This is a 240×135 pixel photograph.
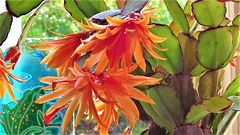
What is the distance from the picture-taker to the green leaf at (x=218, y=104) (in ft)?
0.88

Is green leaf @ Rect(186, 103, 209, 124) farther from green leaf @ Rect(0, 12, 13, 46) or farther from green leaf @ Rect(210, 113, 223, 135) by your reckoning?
green leaf @ Rect(0, 12, 13, 46)

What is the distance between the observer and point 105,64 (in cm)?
24

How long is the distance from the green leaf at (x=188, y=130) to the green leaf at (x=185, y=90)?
2cm

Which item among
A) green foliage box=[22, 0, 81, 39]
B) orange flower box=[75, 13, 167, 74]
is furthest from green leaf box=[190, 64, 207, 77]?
green foliage box=[22, 0, 81, 39]

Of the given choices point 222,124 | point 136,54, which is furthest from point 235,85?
point 136,54

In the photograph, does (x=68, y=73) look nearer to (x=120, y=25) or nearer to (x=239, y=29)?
(x=120, y=25)

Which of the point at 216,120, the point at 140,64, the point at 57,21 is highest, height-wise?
the point at 140,64

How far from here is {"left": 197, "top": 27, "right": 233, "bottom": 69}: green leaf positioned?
0.95 feet

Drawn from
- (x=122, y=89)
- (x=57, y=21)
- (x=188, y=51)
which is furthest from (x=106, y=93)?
(x=57, y=21)

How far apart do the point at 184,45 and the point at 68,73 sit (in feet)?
0.45

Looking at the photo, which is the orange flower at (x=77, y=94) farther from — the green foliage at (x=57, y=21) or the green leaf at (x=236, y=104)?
the green foliage at (x=57, y=21)

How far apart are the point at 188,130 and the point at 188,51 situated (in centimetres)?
9

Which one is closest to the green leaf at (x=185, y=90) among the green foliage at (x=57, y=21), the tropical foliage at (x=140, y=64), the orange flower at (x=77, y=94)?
the tropical foliage at (x=140, y=64)

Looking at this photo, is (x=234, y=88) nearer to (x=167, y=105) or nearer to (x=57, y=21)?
(x=167, y=105)
